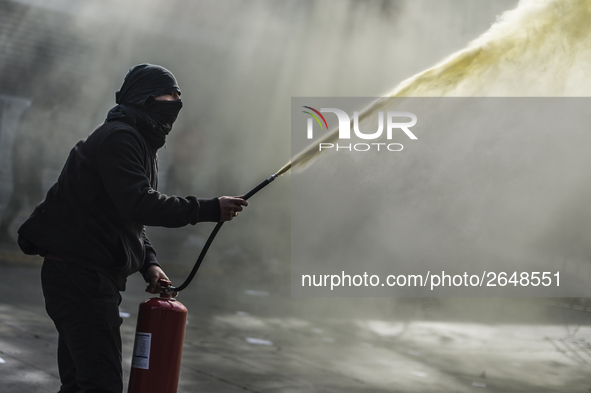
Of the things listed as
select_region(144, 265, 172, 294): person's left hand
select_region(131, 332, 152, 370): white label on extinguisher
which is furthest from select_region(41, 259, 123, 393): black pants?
select_region(144, 265, 172, 294): person's left hand

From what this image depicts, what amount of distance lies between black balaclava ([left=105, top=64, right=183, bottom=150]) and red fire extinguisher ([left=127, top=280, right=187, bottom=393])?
557 millimetres

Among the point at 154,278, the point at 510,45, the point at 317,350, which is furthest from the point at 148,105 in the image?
the point at 317,350

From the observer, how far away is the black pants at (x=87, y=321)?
179 cm

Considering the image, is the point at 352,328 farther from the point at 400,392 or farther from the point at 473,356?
the point at 400,392

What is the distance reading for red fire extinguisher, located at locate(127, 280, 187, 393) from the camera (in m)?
2.02

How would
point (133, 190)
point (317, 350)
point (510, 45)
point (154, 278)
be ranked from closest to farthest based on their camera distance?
point (133, 190)
point (154, 278)
point (510, 45)
point (317, 350)

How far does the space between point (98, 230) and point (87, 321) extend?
27 centimetres

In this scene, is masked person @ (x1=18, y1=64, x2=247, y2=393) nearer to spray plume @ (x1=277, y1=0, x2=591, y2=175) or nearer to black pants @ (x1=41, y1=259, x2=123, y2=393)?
black pants @ (x1=41, y1=259, x2=123, y2=393)

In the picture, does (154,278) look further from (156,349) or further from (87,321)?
(87,321)

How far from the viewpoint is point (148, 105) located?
1.98 metres

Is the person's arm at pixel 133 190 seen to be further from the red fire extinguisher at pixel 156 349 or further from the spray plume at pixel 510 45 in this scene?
the spray plume at pixel 510 45

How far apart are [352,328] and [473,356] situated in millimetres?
1448

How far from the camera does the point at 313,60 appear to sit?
11.4 m

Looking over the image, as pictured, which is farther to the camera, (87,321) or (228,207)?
(228,207)
